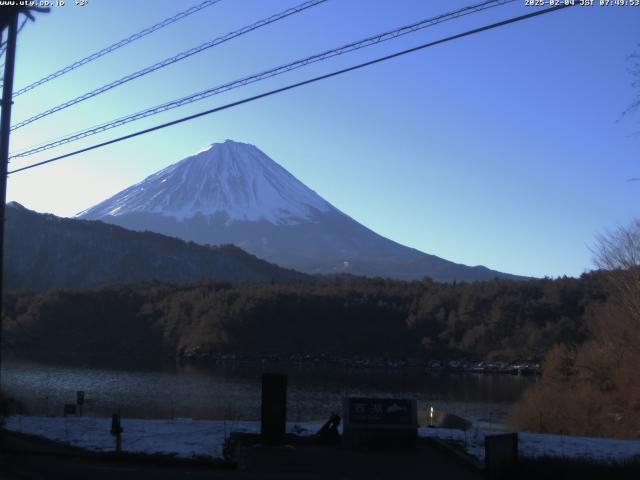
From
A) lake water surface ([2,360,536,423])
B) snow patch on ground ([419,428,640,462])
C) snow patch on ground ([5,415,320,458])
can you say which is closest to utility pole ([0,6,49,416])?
snow patch on ground ([5,415,320,458])

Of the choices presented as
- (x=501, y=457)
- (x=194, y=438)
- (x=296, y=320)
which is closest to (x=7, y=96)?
(x=194, y=438)

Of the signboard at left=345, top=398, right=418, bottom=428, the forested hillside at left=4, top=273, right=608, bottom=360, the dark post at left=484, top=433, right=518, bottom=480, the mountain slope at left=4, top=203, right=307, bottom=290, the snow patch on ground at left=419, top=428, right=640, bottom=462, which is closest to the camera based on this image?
the dark post at left=484, top=433, right=518, bottom=480

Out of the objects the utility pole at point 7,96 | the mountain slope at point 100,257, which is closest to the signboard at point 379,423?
the utility pole at point 7,96

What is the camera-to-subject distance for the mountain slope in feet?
442

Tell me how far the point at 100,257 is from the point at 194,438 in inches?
5228

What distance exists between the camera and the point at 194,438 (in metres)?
16.2

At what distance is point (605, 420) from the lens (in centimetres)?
2798

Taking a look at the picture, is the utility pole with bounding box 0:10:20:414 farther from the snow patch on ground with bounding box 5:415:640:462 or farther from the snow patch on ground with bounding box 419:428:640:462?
the snow patch on ground with bounding box 419:428:640:462

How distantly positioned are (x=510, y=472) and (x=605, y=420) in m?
17.5

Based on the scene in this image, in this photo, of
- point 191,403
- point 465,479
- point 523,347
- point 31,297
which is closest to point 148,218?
point 31,297

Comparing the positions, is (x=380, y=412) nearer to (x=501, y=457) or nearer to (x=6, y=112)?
(x=501, y=457)

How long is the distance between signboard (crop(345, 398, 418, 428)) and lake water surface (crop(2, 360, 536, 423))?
1307cm

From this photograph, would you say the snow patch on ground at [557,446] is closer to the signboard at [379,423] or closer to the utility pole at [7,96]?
the signboard at [379,423]

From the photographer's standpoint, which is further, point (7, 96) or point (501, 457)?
point (7, 96)
